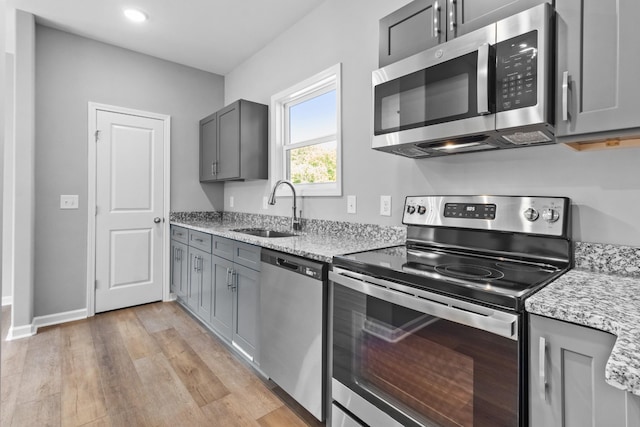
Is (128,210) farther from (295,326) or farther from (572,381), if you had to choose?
(572,381)

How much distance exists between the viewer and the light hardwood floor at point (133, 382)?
1729mm

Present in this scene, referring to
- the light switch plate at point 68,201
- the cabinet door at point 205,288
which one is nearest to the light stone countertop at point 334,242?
the cabinet door at point 205,288

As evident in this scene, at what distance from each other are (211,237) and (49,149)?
5.88 feet

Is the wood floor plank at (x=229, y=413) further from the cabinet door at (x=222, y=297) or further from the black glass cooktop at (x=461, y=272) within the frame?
the black glass cooktop at (x=461, y=272)

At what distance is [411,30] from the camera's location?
1.54 meters

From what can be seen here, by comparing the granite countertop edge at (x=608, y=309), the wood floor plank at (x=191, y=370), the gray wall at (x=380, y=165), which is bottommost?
the wood floor plank at (x=191, y=370)

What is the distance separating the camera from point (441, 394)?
1.10 m

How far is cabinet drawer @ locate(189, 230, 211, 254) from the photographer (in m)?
2.76

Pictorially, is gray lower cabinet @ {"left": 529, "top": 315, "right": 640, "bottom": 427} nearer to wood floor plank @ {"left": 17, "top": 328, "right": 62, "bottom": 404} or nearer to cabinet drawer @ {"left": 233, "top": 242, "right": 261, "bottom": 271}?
cabinet drawer @ {"left": 233, "top": 242, "right": 261, "bottom": 271}

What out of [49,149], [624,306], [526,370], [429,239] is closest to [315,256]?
[429,239]

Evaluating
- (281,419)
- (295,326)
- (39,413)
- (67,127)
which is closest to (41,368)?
(39,413)

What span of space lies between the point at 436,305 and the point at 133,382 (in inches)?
78.2

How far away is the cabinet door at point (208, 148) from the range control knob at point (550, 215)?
304cm

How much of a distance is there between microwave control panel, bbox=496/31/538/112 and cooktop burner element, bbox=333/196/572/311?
45 cm
